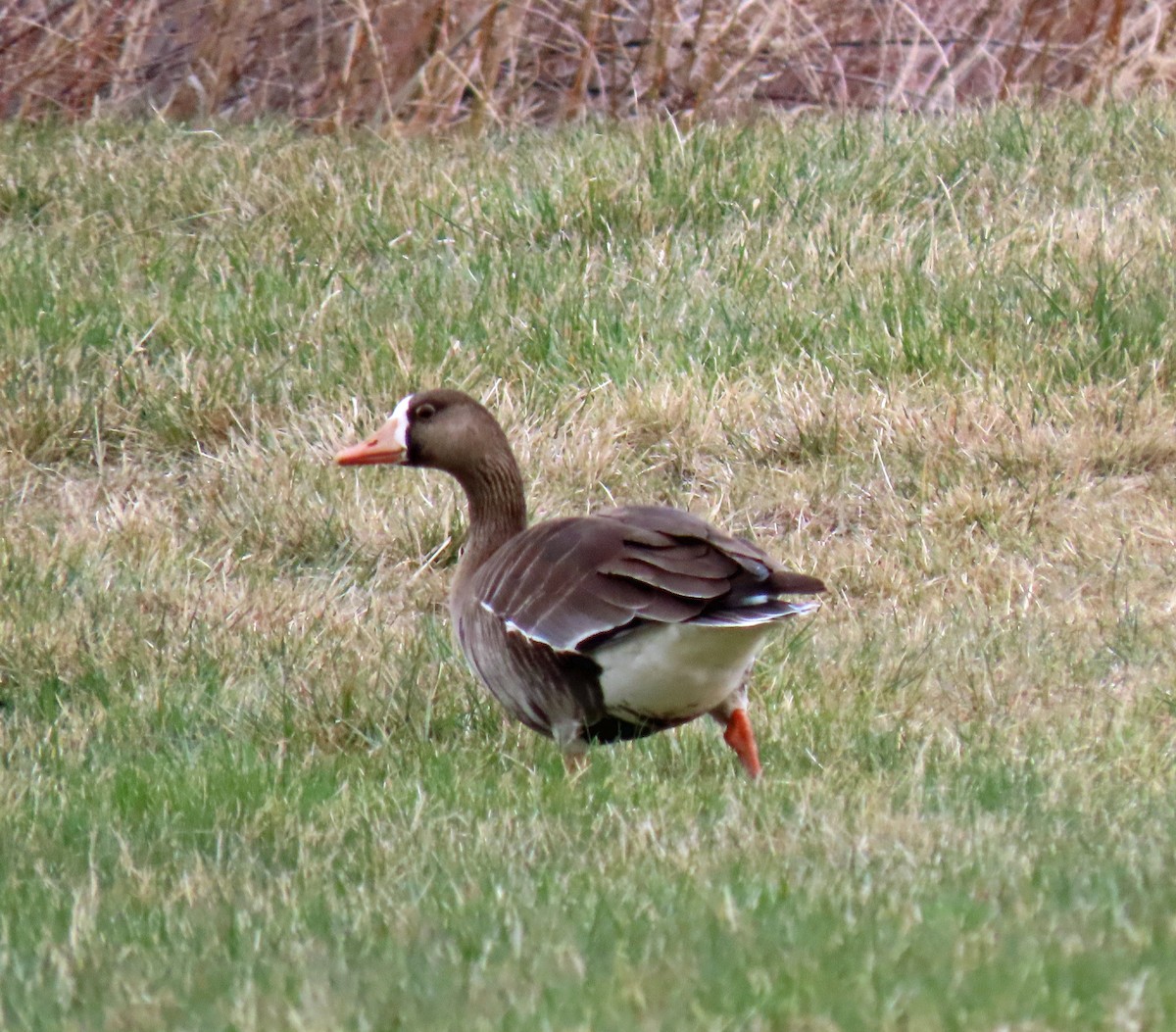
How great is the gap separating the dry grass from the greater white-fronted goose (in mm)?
5794

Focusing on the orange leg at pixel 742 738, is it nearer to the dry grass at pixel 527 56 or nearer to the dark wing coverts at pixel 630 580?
the dark wing coverts at pixel 630 580

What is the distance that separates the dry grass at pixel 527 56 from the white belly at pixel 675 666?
608cm

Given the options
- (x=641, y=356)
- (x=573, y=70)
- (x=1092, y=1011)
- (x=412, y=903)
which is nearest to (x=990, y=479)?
(x=641, y=356)

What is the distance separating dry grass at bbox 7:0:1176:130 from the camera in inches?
408

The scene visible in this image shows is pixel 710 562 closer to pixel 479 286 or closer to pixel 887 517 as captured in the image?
pixel 887 517

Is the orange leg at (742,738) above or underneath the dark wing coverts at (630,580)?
underneath

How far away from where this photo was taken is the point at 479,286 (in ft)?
26.9

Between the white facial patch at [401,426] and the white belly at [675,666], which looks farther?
the white facial patch at [401,426]

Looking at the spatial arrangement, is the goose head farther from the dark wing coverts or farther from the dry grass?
the dry grass

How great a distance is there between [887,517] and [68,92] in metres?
6.07

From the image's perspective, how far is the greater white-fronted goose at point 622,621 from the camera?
441 cm

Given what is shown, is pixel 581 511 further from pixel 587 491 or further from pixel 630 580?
pixel 630 580

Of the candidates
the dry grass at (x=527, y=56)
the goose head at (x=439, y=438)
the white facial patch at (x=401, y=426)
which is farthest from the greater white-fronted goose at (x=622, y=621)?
the dry grass at (x=527, y=56)

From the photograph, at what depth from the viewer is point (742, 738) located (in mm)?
4758
